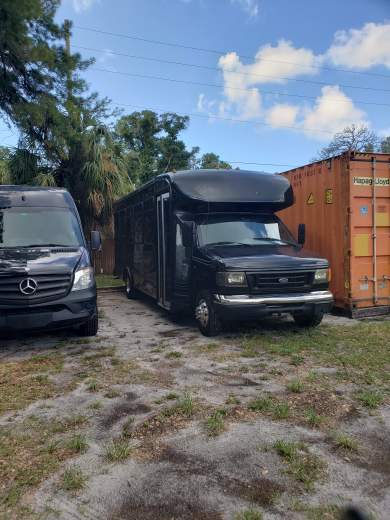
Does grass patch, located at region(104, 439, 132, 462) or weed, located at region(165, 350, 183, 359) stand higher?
weed, located at region(165, 350, 183, 359)

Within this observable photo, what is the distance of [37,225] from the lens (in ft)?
21.5

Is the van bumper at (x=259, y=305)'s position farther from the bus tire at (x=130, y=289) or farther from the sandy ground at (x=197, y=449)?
the bus tire at (x=130, y=289)

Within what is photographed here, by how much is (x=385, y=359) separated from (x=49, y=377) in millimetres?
4182

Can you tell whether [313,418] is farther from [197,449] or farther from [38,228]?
[38,228]

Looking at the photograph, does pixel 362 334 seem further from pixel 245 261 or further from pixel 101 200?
pixel 101 200

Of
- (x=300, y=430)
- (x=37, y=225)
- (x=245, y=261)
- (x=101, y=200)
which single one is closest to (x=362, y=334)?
(x=245, y=261)

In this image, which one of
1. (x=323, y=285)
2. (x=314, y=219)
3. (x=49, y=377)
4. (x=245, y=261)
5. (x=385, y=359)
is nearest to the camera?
(x=49, y=377)

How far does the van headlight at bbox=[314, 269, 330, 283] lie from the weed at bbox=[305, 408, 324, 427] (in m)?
3.07

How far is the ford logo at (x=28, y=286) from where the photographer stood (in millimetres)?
5559

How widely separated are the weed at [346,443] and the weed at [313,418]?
273 millimetres

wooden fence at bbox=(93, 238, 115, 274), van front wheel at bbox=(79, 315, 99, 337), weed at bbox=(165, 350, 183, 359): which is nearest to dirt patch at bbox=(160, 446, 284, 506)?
weed at bbox=(165, 350, 183, 359)

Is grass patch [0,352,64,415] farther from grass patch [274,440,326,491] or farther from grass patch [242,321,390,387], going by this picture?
grass patch [242,321,390,387]

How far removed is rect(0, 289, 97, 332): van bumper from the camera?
5.54 metres

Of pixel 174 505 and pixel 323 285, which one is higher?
pixel 323 285
